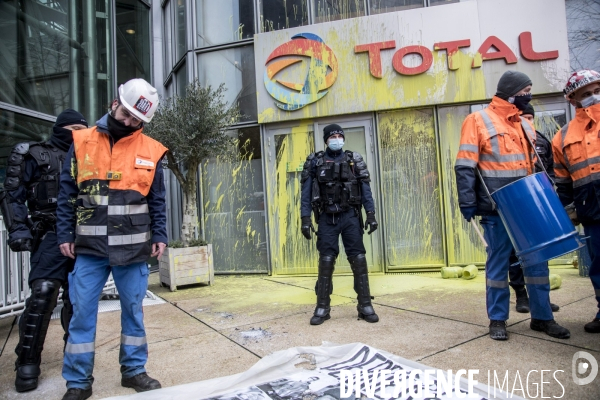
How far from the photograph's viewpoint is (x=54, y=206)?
10.2 ft

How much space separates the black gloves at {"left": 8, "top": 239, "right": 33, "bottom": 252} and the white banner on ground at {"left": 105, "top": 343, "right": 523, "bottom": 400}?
4.32ft

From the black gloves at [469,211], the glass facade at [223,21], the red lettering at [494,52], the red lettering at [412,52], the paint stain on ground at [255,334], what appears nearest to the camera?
the black gloves at [469,211]

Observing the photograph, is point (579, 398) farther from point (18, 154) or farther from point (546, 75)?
point (546, 75)

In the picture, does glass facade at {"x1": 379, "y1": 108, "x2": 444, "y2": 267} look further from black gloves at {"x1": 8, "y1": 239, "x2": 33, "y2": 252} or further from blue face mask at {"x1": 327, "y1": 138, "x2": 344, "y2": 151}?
black gloves at {"x1": 8, "y1": 239, "x2": 33, "y2": 252}

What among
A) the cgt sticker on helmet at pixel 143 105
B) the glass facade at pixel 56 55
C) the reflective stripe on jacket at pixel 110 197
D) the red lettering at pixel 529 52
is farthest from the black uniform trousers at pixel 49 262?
the red lettering at pixel 529 52

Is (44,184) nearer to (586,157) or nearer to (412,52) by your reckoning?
(586,157)

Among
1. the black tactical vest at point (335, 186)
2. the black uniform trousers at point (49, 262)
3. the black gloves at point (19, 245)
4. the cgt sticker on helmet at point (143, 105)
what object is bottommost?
the black uniform trousers at point (49, 262)

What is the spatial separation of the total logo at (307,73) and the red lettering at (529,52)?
2.84m

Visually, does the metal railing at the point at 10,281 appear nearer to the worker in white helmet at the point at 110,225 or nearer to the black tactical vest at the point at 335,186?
the worker in white helmet at the point at 110,225

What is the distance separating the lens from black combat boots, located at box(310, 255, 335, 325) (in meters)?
3.99

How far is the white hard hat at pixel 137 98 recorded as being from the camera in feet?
8.29

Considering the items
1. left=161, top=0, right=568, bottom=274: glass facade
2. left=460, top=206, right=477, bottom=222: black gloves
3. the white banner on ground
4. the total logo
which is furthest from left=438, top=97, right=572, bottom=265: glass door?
the white banner on ground

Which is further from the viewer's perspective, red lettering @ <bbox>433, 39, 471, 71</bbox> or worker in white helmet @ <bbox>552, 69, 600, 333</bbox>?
red lettering @ <bbox>433, 39, 471, 71</bbox>

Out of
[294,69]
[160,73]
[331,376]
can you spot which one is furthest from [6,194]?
[160,73]
